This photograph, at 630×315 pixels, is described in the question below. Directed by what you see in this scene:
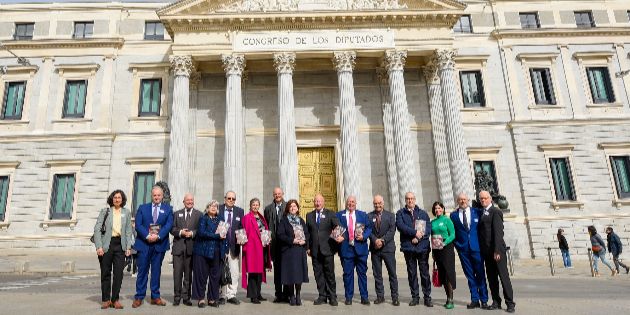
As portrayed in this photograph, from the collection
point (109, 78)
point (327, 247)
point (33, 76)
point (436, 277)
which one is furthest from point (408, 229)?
point (33, 76)

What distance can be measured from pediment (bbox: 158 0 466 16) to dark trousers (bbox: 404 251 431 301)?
16.1 m

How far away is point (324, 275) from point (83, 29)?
24.3 metres

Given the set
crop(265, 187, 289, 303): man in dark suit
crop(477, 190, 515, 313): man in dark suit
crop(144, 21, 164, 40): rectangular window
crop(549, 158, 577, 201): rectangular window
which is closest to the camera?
crop(477, 190, 515, 313): man in dark suit

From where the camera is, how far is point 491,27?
84.4ft

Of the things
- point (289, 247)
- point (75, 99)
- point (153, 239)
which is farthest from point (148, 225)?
point (75, 99)

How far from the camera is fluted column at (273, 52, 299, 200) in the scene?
1925 centimetres

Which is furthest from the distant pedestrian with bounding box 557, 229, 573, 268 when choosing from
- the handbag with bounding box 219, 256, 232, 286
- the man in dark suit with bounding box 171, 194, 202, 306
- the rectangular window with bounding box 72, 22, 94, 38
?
the rectangular window with bounding box 72, 22, 94, 38

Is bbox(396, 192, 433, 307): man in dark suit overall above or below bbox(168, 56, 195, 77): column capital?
below

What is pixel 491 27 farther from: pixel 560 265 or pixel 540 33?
pixel 560 265

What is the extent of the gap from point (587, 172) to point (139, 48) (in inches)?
1023

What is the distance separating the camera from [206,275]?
26.0ft

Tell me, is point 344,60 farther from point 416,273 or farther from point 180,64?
point 416,273

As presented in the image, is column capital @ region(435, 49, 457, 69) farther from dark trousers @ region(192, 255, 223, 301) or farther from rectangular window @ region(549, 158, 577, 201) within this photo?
dark trousers @ region(192, 255, 223, 301)

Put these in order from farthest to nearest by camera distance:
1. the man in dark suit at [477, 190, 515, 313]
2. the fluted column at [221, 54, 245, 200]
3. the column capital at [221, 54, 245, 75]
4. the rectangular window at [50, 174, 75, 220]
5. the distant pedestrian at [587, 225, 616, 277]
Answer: the rectangular window at [50, 174, 75, 220] → the column capital at [221, 54, 245, 75] → the fluted column at [221, 54, 245, 200] → the distant pedestrian at [587, 225, 616, 277] → the man in dark suit at [477, 190, 515, 313]
